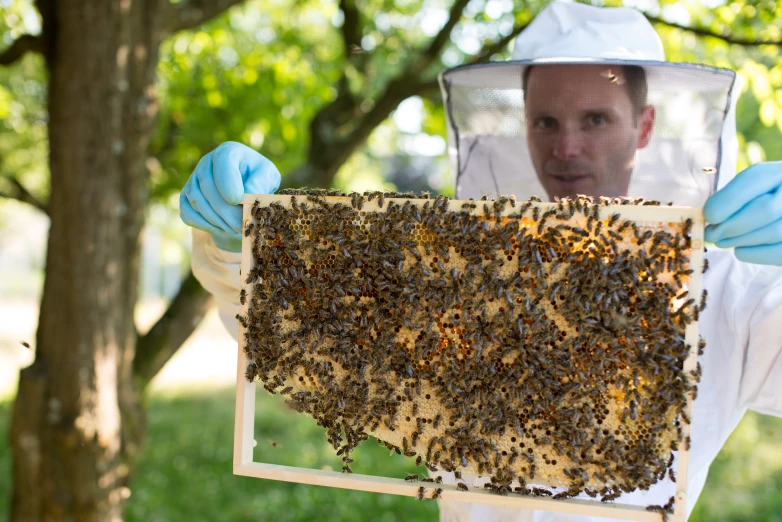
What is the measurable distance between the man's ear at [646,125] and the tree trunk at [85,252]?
10.5ft

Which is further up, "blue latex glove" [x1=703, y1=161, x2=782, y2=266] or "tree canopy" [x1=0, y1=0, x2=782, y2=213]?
"tree canopy" [x1=0, y1=0, x2=782, y2=213]

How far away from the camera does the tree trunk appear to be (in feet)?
13.4

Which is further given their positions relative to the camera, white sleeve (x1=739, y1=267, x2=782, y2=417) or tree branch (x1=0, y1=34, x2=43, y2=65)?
tree branch (x1=0, y1=34, x2=43, y2=65)

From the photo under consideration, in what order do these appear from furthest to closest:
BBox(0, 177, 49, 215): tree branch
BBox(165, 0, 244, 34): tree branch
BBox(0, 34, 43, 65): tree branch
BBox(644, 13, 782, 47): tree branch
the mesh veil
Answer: BBox(0, 177, 49, 215): tree branch → BBox(165, 0, 244, 34): tree branch → BBox(644, 13, 782, 47): tree branch → BBox(0, 34, 43, 65): tree branch → the mesh veil

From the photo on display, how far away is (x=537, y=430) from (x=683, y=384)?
48cm

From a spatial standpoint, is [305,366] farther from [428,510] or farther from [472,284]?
[428,510]

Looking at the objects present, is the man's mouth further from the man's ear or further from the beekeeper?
the man's ear

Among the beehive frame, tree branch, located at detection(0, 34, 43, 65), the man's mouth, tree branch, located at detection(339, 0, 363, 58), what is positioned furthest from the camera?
tree branch, located at detection(339, 0, 363, 58)

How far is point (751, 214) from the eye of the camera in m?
2.02

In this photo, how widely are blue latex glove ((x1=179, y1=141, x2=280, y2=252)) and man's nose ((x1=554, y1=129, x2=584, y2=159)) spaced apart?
1265 mm

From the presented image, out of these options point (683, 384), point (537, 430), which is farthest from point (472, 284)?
point (683, 384)

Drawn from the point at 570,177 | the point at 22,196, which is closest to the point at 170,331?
the point at 22,196

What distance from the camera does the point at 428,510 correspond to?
795cm

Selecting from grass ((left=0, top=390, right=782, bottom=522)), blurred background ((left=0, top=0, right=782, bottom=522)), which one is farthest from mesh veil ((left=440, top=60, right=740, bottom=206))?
grass ((left=0, top=390, right=782, bottom=522))
